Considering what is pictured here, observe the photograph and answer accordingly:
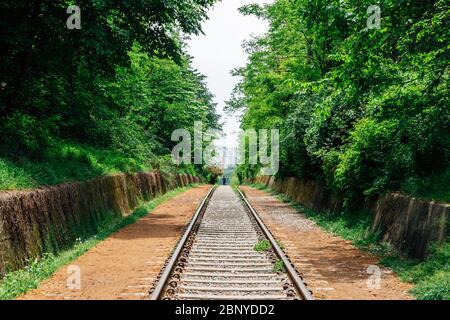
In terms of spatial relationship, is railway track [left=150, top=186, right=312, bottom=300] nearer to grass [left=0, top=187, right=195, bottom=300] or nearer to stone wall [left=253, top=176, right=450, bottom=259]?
grass [left=0, top=187, right=195, bottom=300]

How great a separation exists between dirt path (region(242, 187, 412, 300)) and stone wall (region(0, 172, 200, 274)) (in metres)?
5.53

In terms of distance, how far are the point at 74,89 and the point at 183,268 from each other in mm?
10677

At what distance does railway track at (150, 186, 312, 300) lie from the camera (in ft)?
23.6

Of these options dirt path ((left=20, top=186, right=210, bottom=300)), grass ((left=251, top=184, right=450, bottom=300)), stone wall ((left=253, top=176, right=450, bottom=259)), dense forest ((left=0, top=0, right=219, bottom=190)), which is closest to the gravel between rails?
dirt path ((left=20, top=186, right=210, bottom=300))

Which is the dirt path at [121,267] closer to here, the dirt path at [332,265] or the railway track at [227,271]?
the railway track at [227,271]

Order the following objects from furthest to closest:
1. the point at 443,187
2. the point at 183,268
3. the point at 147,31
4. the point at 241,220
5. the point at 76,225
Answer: the point at 241,220 < the point at 147,31 < the point at 76,225 < the point at 443,187 < the point at 183,268

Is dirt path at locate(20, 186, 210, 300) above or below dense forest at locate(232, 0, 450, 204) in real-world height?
below

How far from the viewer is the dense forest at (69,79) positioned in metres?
11.9

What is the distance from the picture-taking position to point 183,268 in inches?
358

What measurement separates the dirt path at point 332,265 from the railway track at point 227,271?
1.54ft

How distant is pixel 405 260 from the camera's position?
970cm
